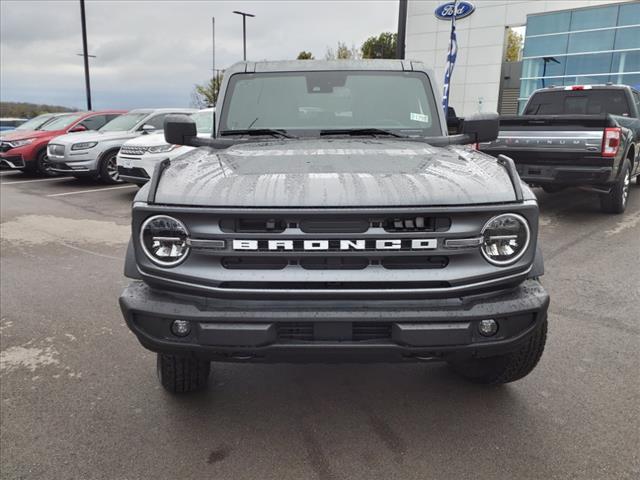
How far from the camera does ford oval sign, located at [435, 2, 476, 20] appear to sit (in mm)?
25609

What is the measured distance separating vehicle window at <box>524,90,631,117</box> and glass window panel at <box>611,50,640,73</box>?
588 inches

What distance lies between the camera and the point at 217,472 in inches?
92.0

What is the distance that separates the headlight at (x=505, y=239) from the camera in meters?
2.18

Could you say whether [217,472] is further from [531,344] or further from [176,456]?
[531,344]

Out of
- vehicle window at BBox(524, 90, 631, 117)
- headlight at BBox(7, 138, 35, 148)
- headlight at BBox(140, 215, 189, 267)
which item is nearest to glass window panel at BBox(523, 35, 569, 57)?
vehicle window at BBox(524, 90, 631, 117)

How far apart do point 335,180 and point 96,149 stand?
10832mm

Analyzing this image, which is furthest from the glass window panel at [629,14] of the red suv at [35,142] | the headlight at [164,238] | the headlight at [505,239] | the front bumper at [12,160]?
the headlight at [164,238]

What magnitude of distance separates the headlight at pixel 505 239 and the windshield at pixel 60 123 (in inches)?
552

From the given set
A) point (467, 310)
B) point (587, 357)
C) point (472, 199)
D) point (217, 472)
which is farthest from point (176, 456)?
point (587, 357)

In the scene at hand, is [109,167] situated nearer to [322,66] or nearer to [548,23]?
[322,66]

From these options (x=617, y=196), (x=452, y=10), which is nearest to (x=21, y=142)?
(x=617, y=196)

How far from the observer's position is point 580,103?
9.45 meters

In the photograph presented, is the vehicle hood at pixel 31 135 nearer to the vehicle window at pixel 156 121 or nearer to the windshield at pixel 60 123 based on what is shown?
the windshield at pixel 60 123

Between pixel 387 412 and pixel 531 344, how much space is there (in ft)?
2.77
